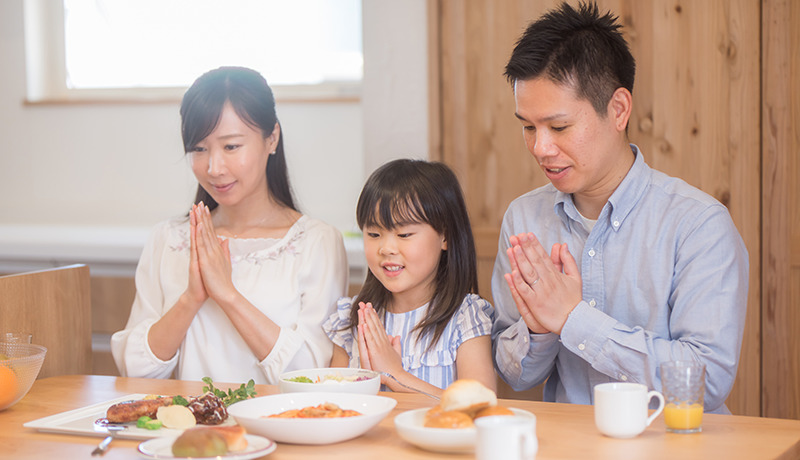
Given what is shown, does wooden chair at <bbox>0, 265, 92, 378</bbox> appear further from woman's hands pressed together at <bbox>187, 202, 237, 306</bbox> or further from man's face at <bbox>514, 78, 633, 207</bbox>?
man's face at <bbox>514, 78, 633, 207</bbox>

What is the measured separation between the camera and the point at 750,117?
85.2 inches

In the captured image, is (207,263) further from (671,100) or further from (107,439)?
(671,100)

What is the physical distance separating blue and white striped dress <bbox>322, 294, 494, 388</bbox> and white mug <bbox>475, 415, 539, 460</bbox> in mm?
753

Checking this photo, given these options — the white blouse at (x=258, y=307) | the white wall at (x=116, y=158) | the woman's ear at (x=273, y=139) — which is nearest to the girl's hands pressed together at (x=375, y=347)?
the white blouse at (x=258, y=307)

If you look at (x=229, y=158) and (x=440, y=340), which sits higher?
(x=229, y=158)

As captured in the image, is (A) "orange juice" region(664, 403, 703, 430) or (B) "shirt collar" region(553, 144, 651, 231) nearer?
(A) "orange juice" region(664, 403, 703, 430)

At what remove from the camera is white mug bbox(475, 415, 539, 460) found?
3.03 feet

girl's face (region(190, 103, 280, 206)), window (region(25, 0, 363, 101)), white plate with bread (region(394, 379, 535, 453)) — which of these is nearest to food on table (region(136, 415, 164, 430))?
white plate with bread (region(394, 379, 535, 453))

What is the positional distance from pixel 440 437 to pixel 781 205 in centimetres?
147

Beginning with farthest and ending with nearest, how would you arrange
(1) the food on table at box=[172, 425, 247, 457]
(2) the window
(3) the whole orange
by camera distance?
1. (2) the window
2. (3) the whole orange
3. (1) the food on table at box=[172, 425, 247, 457]

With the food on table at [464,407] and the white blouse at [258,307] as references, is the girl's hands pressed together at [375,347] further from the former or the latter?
the food on table at [464,407]

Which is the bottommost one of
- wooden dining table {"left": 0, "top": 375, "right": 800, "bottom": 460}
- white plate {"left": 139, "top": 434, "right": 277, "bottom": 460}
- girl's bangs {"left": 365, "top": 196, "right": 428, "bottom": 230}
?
wooden dining table {"left": 0, "top": 375, "right": 800, "bottom": 460}

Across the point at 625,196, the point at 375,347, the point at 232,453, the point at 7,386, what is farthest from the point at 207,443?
the point at 625,196

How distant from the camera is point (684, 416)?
115cm
